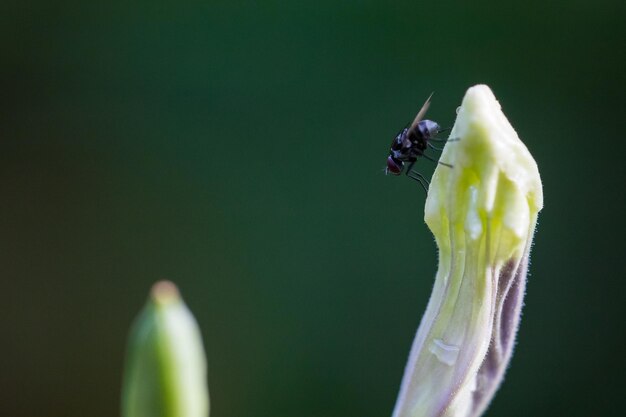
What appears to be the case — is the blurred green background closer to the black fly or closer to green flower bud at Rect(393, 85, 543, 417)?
the black fly

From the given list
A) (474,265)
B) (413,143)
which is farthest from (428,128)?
(474,265)

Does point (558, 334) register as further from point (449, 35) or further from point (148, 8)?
point (148, 8)

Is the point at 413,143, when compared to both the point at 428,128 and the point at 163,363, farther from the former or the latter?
the point at 163,363

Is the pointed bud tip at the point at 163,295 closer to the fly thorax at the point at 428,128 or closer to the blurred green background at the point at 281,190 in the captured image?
the fly thorax at the point at 428,128

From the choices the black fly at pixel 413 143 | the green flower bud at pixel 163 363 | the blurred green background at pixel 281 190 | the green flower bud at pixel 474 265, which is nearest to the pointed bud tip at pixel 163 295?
the green flower bud at pixel 163 363

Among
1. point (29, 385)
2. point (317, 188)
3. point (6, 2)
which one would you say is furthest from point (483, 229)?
point (6, 2)
